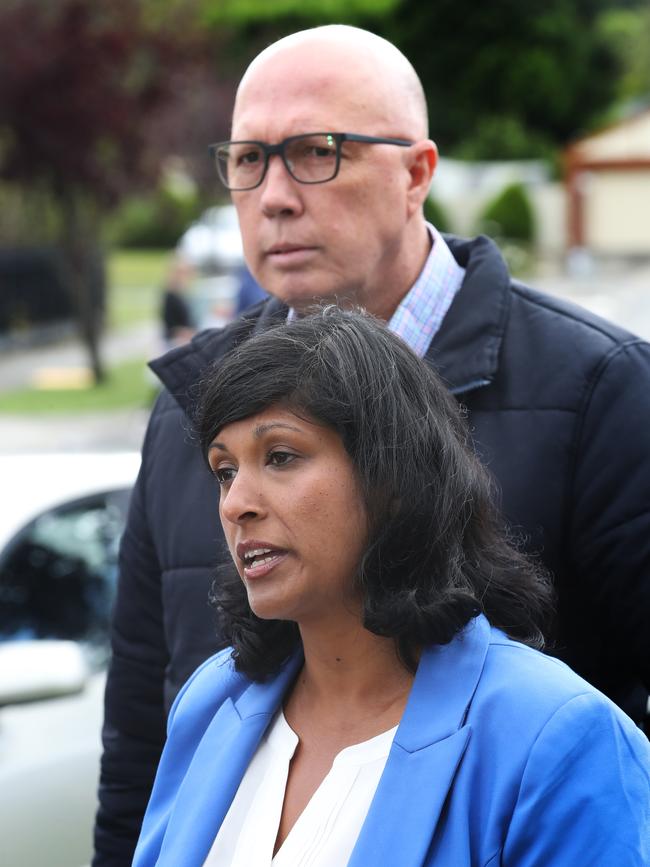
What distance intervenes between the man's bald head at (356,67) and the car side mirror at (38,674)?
1.53 m

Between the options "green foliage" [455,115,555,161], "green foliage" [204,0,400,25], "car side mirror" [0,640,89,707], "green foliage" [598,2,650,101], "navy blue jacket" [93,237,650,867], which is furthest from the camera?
"green foliage" [598,2,650,101]

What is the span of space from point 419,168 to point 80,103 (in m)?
16.4

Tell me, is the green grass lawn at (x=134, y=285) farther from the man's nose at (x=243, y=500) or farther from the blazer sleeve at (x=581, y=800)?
the blazer sleeve at (x=581, y=800)

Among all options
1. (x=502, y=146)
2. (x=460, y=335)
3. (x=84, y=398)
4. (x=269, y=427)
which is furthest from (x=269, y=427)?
(x=502, y=146)

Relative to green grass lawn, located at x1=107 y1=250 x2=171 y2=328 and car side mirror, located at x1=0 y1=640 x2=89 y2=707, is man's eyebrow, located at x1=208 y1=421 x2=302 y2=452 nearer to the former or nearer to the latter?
car side mirror, located at x1=0 y1=640 x2=89 y2=707

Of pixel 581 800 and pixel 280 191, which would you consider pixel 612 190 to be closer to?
pixel 280 191

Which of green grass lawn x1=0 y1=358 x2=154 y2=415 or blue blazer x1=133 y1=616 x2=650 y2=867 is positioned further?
green grass lawn x1=0 y1=358 x2=154 y2=415

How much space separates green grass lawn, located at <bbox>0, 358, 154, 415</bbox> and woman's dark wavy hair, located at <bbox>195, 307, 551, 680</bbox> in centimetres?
1385

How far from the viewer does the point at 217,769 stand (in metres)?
1.78

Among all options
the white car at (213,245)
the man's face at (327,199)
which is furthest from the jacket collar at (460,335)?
the white car at (213,245)

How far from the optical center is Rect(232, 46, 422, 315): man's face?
235cm

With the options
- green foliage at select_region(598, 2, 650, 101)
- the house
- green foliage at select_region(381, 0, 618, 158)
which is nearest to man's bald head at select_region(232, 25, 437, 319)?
the house

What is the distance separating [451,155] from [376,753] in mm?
49395

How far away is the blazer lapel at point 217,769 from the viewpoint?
5.70ft
